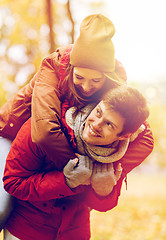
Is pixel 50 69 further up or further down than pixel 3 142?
further up

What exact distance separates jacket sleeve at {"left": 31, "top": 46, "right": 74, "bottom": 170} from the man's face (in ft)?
0.57

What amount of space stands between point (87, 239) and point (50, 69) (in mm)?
1453

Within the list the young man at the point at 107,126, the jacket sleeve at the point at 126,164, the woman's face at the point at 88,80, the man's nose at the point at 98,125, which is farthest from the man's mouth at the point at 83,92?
the jacket sleeve at the point at 126,164

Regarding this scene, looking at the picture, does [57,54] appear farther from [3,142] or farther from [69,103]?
[3,142]

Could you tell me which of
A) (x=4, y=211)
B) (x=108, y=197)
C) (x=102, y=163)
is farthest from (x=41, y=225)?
(x=102, y=163)

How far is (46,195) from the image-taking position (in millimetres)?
1993

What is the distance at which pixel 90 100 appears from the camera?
2082 mm

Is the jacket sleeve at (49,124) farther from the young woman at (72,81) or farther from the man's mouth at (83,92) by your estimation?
the man's mouth at (83,92)

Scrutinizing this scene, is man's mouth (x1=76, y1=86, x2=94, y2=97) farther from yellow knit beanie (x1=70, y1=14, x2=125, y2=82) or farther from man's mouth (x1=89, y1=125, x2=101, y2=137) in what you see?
man's mouth (x1=89, y1=125, x2=101, y2=137)

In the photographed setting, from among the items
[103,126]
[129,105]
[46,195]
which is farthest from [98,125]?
[46,195]

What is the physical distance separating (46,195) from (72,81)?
84 cm

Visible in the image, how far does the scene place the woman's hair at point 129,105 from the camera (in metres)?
1.81

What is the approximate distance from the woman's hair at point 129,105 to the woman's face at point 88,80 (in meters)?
0.16

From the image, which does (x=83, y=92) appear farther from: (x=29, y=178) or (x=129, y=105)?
(x=29, y=178)
